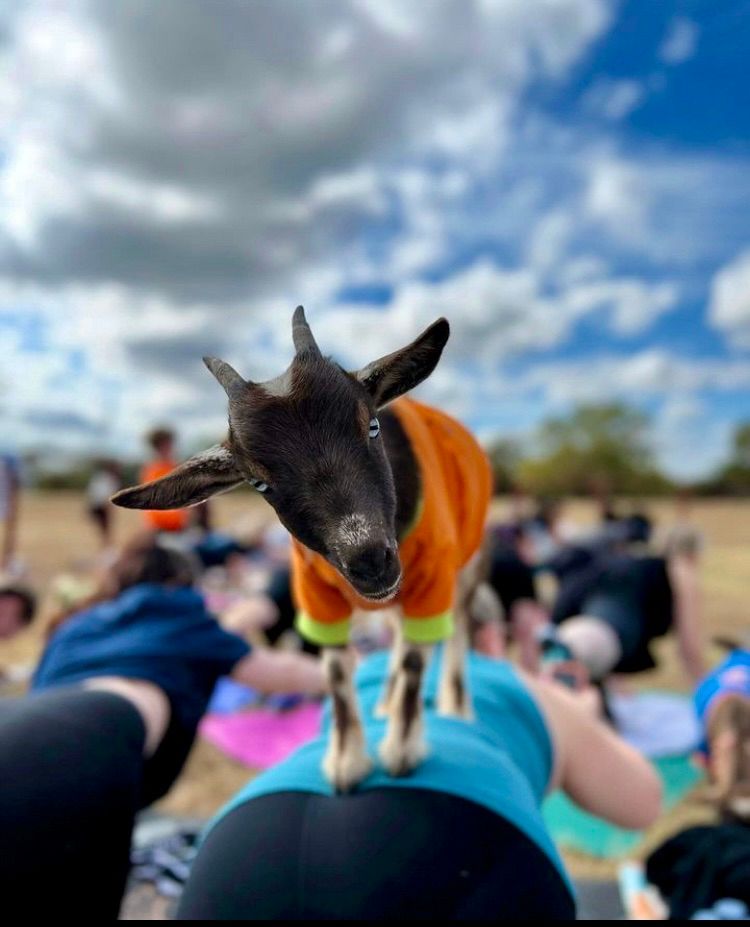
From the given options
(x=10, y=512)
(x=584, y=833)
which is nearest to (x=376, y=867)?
(x=584, y=833)

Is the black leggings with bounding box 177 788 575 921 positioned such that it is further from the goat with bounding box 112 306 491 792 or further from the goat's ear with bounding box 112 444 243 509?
the goat's ear with bounding box 112 444 243 509

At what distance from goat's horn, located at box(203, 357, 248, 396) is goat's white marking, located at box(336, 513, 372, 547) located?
271mm

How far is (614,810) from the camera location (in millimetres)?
2273

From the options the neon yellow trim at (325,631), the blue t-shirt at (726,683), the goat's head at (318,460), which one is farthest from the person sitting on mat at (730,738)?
the goat's head at (318,460)

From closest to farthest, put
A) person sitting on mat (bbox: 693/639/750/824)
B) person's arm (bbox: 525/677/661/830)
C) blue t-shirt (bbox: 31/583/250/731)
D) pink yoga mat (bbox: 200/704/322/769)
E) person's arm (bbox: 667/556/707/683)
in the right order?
person's arm (bbox: 525/677/661/830), blue t-shirt (bbox: 31/583/250/731), person sitting on mat (bbox: 693/639/750/824), pink yoga mat (bbox: 200/704/322/769), person's arm (bbox: 667/556/707/683)

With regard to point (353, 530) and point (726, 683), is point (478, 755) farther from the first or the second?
point (726, 683)

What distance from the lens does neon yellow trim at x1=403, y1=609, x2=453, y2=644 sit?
147 centimetres

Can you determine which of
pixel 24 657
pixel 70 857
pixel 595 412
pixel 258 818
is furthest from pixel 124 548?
pixel 595 412

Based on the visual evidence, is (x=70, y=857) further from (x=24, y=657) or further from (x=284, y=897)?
(x=24, y=657)

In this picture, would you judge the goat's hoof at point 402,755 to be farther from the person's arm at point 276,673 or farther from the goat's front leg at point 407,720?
the person's arm at point 276,673

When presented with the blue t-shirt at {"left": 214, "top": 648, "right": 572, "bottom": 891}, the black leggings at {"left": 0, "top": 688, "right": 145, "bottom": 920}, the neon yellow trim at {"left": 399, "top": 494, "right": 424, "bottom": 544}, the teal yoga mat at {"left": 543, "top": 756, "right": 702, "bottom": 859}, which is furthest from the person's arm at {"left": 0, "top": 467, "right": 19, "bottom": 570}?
the neon yellow trim at {"left": 399, "top": 494, "right": 424, "bottom": 544}

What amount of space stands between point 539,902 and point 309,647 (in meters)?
4.95

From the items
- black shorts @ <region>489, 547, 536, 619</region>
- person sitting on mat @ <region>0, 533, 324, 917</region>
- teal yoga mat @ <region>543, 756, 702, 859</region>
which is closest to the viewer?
person sitting on mat @ <region>0, 533, 324, 917</region>

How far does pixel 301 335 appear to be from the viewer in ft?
3.73
